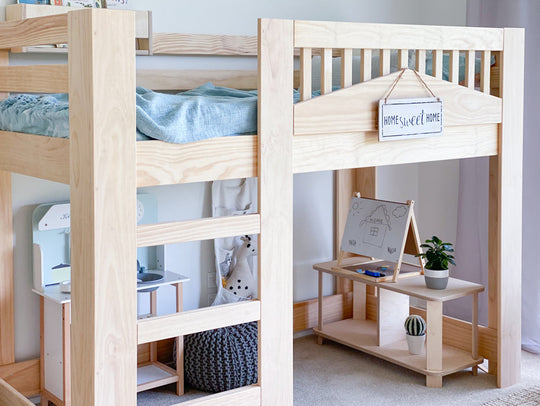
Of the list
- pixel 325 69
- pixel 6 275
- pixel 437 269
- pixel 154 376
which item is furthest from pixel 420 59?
pixel 6 275

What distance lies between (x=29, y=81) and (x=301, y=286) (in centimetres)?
159

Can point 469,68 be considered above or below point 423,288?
above

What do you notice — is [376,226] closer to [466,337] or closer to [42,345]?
[466,337]

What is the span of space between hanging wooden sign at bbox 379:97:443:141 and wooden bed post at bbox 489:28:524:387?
354mm

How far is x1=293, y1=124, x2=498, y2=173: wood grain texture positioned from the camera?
1.90 metres

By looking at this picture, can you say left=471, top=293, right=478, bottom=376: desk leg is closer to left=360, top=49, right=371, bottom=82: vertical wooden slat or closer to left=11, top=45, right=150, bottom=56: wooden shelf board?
left=360, top=49, right=371, bottom=82: vertical wooden slat

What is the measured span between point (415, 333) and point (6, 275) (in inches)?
52.7

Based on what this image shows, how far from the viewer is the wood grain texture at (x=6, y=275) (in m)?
2.26

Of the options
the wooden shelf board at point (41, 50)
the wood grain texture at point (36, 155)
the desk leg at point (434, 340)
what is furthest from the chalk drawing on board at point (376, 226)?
the wood grain texture at point (36, 155)

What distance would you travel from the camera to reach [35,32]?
5.74 feet

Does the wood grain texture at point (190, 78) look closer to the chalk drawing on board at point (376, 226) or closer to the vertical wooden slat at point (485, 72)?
the chalk drawing on board at point (376, 226)

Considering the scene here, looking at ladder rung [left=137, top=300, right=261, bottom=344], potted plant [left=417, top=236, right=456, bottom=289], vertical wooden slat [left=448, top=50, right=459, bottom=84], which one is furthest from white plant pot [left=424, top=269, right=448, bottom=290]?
ladder rung [left=137, top=300, right=261, bottom=344]

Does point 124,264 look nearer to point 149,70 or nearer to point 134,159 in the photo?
point 134,159

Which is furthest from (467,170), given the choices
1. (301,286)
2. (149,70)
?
(149,70)
